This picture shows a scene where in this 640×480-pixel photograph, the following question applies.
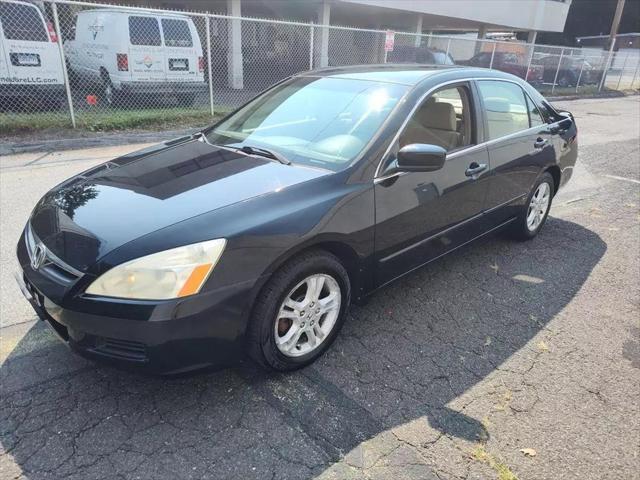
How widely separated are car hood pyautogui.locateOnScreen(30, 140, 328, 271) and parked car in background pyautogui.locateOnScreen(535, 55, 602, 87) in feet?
70.8

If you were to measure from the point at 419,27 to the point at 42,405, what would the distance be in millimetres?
23462

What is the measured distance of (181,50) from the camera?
432 inches

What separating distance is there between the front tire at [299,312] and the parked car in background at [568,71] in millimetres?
21682

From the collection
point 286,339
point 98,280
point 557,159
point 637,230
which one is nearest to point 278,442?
point 286,339

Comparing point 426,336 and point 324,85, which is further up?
point 324,85

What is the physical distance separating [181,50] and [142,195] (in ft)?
31.2

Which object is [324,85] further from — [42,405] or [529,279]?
[42,405]

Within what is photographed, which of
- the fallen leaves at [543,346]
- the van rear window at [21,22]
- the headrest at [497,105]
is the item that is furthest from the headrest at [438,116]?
Result: the van rear window at [21,22]

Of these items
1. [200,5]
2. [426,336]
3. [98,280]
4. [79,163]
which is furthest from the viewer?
[200,5]

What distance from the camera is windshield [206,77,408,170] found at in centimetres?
301

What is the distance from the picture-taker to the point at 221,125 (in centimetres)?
381

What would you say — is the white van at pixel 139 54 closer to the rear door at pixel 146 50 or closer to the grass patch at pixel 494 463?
the rear door at pixel 146 50

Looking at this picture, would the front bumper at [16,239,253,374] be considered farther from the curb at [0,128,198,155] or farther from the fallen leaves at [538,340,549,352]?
the curb at [0,128,198,155]

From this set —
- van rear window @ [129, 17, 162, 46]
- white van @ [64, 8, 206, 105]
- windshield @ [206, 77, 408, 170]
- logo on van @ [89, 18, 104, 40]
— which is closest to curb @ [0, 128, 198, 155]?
white van @ [64, 8, 206, 105]
